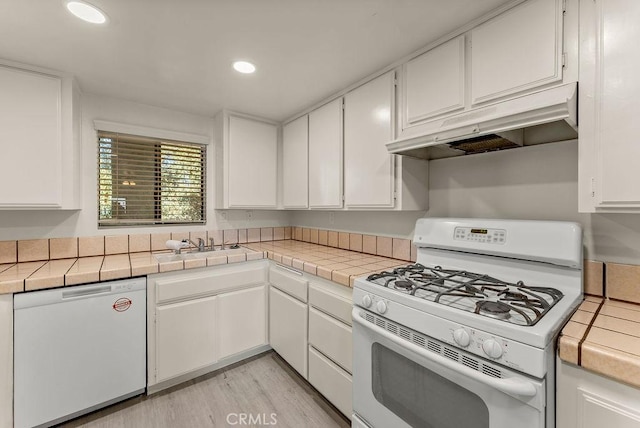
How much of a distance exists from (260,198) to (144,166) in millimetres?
1009

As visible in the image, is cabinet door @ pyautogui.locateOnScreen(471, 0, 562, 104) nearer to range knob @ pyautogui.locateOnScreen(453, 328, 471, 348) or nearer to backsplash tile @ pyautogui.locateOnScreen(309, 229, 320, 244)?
range knob @ pyautogui.locateOnScreen(453, 328, 471, 348)

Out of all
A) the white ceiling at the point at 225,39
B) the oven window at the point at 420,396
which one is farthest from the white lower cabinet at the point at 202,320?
the white ceiling at the point at 225,39

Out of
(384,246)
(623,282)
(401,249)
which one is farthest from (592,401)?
(384,246)

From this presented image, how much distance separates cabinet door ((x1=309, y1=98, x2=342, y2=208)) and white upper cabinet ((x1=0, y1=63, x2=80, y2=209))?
168 centimetres

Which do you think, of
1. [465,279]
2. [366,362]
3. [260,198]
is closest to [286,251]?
[260,198]

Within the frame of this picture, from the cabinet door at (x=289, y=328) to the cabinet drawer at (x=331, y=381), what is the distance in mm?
97

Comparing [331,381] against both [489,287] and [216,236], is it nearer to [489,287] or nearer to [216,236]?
[489,287]

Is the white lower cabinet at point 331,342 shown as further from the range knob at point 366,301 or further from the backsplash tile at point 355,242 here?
the backsplash tile at point 355,242

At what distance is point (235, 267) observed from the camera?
7.10ft

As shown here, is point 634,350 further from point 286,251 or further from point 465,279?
point 286,251

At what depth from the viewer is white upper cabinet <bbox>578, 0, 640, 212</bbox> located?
0.92m

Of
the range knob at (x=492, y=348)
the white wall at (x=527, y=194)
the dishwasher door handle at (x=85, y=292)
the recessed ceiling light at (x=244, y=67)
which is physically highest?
the recessed ceiling light at (x=244, y=67)

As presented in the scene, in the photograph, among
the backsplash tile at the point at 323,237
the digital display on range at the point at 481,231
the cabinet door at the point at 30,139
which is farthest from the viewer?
the backsplash tile at the point at 323,237

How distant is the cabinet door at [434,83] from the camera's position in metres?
1.38
